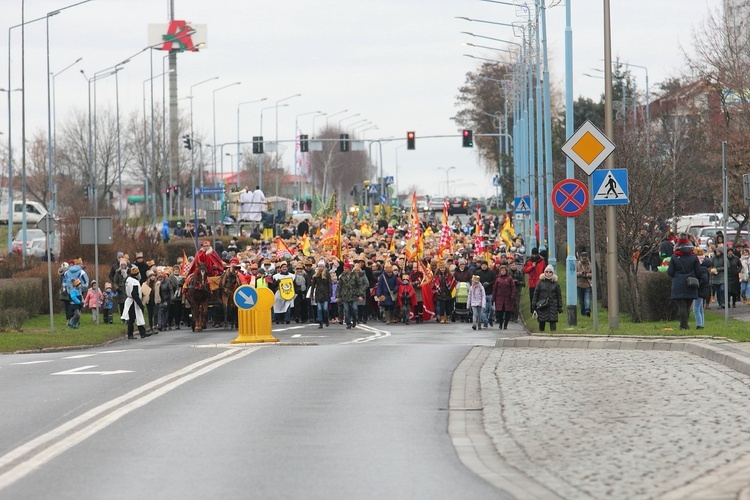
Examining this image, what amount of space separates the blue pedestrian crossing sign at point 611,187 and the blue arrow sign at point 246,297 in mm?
6611

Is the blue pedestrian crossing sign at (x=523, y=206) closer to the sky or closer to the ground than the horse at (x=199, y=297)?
closer to the sky

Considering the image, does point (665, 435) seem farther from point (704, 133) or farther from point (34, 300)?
point (704, 133)

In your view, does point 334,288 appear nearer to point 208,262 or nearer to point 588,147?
point 208,262

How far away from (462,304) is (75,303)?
1006cm

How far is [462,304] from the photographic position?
38.6 metres

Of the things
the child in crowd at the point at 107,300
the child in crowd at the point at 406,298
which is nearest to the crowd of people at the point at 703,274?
the child in crowd at the point at 406,298

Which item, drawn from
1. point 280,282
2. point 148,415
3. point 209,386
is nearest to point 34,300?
point 280,282

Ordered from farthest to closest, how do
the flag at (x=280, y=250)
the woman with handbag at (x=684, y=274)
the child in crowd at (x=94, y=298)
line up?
the flag at (x=280, y=250)
the child in crowd at (x=94, y=298)
the woman with handbag at (x=684, y=274)

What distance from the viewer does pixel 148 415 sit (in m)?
13.6

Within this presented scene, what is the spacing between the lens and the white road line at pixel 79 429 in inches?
416

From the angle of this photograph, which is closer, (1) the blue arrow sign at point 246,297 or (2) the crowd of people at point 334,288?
(1) the blue arrow sign at point 246,297

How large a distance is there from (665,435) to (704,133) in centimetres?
4584

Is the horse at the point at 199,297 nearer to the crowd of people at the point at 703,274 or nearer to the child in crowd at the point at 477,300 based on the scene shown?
the child in crowd at the point at 477,300

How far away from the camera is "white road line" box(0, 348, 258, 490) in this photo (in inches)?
416
